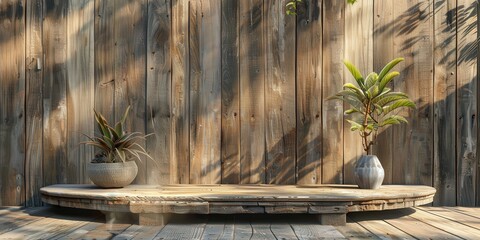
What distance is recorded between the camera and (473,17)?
3.51 m

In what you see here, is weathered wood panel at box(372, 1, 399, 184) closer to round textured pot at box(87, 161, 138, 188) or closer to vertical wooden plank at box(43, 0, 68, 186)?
round textured pot at box(87, 161, 138, 188)

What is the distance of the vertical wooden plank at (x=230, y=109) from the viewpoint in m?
3.50

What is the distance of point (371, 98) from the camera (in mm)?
3115

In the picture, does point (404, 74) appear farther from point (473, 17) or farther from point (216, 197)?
point (216, 197)

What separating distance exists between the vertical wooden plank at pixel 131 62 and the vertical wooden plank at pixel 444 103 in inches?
76.9

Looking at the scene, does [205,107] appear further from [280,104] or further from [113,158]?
[113,158]

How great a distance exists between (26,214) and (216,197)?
1.28 m

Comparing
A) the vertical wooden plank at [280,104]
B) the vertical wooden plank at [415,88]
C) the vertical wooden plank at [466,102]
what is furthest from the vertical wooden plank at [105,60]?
the vertical wooden plank at [466,102]

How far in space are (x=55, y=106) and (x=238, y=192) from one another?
1450 millimetres

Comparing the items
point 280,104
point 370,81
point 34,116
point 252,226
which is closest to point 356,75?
point 370,81

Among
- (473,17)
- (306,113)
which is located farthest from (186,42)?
(473,17)

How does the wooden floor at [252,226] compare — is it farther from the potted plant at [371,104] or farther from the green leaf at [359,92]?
the green leaf at [359,92]

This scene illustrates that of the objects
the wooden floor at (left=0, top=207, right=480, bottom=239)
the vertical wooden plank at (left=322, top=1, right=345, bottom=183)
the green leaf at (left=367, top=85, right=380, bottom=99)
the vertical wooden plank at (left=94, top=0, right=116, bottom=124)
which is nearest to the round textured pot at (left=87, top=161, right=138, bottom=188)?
the wooden floor at (left=0, top=207, right=480, bottom=239)

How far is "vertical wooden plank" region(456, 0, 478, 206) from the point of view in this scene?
3486 mm
